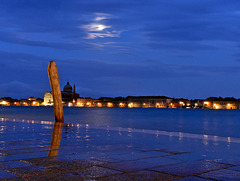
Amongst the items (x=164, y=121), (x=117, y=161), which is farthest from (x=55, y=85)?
(x=164, y=121)

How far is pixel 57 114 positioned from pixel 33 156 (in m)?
12.9

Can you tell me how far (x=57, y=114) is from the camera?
19.5 meters

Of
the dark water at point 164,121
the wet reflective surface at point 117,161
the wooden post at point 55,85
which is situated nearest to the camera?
the wet reflective surface at point 117,161

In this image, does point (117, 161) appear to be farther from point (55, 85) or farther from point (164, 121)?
point (164, 121)

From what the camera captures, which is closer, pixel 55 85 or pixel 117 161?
pixel 117 161

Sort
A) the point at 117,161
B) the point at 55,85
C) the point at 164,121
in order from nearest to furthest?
the point at 117,161, the point at 55,85, the point at 164,121

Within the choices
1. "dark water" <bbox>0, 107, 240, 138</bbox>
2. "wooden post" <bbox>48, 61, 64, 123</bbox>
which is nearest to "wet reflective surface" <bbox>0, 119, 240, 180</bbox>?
"wooden post" <bbox>48, 61, 64, 123</bbox>

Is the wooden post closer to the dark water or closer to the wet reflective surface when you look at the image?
the wet reflective surface

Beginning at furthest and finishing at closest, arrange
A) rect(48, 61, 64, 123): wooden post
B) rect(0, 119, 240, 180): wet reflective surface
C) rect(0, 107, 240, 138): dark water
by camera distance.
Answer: rect(0, 107, 240, 138): dark water < rect(48, 61, 64, 123): wooden post < rect(0, 119, 240, 180): wet reflective surface

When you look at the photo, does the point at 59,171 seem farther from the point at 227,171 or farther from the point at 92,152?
the point at 227,171

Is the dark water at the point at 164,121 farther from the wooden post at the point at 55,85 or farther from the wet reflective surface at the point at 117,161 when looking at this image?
the wet reflective surface at the point at 117,161

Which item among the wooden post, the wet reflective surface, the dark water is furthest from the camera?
the dark water

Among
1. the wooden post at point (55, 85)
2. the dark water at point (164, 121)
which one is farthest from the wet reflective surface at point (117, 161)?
the dark water at point (164, 121)

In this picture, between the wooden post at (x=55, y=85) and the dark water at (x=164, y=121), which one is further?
the dark water at (x=164, y=121)
